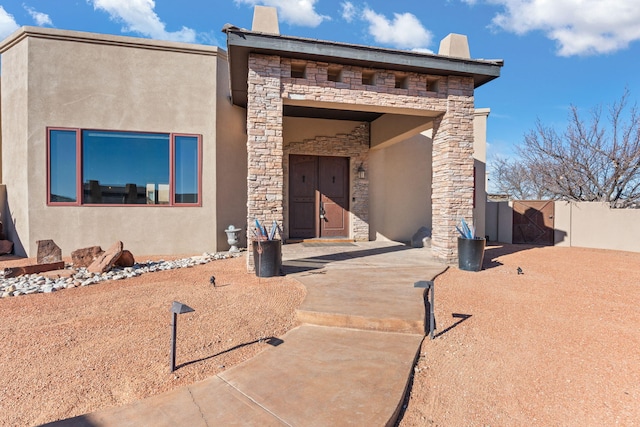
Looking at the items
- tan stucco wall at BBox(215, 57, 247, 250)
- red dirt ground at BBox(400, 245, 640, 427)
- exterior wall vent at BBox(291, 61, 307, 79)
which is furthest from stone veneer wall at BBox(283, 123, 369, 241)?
red dirt ground at BBox(400, 245, 640, 427)

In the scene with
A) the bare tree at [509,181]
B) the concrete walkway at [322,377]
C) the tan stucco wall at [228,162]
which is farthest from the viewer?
the bare tree at [509,181]

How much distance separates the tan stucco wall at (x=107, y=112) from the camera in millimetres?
7863

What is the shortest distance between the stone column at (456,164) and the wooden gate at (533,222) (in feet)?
22.7

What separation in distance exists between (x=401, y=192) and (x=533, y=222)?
5.51 m

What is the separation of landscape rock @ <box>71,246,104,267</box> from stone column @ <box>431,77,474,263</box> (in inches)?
286

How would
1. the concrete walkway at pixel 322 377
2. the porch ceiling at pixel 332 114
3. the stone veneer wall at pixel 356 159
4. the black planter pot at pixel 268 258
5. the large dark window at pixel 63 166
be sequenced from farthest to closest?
1. the stone veneer wall at pixel 356 159
2. the porch ceiling at pixel 332 114
3. the large dark window at pixel 63 166
4. the black planter pot at pixel 268 258
5. the concrete walkway at pixel 322 377

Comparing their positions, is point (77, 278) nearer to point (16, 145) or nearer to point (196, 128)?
point (196, 128)

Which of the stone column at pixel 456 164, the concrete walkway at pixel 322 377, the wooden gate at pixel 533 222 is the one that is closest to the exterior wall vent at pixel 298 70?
the stone column at pixel 456 164

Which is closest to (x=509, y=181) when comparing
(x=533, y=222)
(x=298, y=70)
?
(x=533, y=222)

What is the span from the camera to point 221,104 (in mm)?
8969

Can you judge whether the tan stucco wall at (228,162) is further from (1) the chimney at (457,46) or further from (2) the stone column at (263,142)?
(1) the chimney at (457,46)

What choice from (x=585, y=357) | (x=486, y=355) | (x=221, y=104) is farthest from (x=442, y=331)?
(x=221, y=104)

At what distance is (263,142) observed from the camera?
5.98 m

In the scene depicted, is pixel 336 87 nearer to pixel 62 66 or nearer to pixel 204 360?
pixel 204 360
